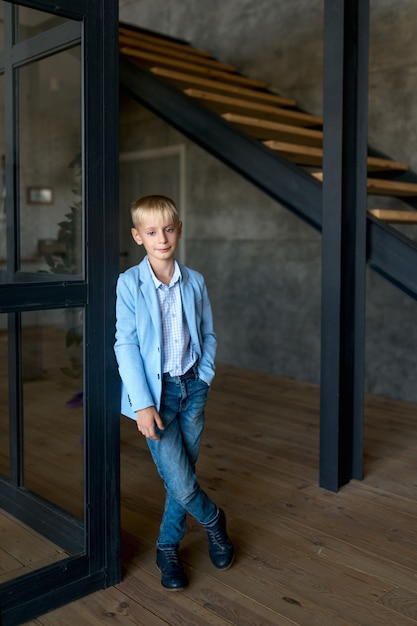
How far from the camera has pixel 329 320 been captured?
3.19 m

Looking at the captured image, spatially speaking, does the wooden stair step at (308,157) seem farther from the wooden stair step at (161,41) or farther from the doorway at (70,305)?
the wooden stair step at (161,41)

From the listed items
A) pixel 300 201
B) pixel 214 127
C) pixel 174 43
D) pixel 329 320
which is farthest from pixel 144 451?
pixel 174 43

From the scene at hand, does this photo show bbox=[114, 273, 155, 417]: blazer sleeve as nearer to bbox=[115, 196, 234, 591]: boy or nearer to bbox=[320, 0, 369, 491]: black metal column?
bbox=[115, 196, 234, 591]: boy

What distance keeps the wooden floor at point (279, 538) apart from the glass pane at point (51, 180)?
106 cm

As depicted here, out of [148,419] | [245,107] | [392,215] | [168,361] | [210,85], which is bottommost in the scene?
[148,419]

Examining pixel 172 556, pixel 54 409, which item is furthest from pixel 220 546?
pixel 54 409

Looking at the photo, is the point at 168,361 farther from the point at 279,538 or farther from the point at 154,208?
the point at 279,538

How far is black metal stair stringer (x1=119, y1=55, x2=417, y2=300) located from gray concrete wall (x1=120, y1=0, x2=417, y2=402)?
1475mm

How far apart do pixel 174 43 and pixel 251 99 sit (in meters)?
1.50

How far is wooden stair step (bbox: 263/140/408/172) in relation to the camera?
12.0ft

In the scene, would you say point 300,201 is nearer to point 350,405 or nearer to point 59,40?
point 350,405

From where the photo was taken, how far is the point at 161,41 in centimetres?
574

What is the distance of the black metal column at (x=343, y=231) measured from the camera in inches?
123

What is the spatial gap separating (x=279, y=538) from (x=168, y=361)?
0.93 meters
